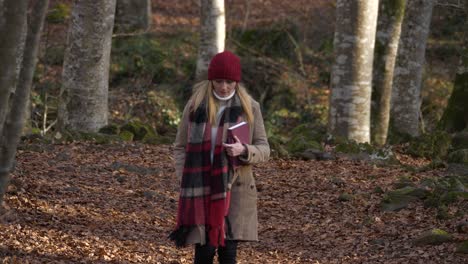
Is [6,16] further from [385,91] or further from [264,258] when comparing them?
[385,91]

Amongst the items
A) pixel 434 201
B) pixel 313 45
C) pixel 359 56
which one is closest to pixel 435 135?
pixel 359 56

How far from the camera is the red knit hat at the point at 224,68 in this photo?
6402mm

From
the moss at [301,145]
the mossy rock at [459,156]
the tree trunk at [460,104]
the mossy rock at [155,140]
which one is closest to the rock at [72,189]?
the mossy rock at [155,140]

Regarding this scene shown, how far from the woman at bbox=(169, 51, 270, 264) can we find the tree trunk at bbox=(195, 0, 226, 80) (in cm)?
1105

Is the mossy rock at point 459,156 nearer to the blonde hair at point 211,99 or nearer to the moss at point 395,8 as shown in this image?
the moss at point 395,8

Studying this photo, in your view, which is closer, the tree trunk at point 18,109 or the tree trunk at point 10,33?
the tree trunk at point 10,33

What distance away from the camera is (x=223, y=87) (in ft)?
21.2

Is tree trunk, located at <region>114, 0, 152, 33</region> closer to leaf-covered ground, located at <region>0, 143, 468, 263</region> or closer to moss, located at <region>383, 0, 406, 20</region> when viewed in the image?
moss, located at <region>383, 0, 406, 20</region>

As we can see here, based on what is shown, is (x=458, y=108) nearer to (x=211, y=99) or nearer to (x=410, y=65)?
(x=410, y=65)

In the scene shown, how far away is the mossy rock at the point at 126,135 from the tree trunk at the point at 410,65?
203 inches

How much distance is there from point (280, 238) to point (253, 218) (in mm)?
3645

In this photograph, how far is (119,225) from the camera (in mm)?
9828

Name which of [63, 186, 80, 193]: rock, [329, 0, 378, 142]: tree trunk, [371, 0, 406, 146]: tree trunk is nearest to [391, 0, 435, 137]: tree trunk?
[371, 0, 406, 146]: tree trunk

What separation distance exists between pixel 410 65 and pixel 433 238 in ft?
27.4
